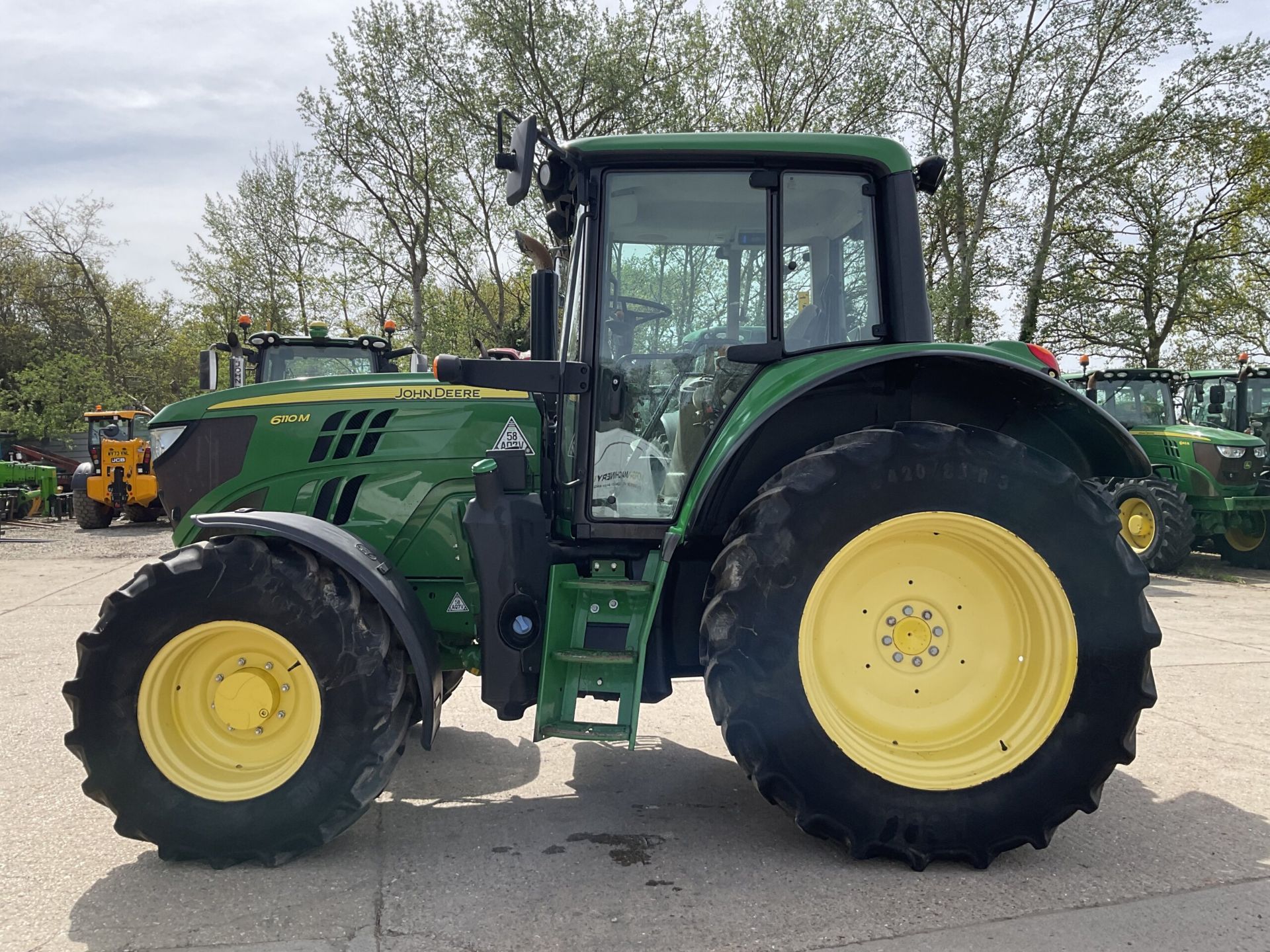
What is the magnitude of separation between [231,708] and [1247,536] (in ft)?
39.2

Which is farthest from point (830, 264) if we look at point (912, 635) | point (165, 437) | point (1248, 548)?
point (1248, 548)

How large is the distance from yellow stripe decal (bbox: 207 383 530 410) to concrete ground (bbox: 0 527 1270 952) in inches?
61.8

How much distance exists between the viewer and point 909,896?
254 cm

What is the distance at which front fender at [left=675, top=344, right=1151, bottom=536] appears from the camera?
9.41ft

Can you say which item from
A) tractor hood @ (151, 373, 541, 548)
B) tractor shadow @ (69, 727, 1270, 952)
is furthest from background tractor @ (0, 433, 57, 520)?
tractor shadow @ (69, 727, 1270, 952)

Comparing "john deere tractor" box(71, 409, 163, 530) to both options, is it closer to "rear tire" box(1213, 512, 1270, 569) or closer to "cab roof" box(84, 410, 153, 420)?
"cab roof" box(84, 410, 153, 420)

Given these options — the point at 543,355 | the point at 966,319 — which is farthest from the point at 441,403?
the point at 966,319

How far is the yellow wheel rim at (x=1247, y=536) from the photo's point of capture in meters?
10.7

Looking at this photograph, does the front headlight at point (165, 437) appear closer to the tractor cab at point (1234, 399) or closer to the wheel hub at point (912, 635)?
the wheel hub at point (912, 635)

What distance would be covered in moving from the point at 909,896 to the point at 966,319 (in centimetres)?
1719

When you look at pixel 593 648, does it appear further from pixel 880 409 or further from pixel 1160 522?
pixel 1160 522

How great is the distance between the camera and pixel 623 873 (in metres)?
2.72

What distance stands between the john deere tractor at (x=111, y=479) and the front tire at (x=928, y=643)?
15.9 m

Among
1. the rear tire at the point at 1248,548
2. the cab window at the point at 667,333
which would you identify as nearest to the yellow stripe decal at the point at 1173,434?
the rear tire at the point at 1248,548
